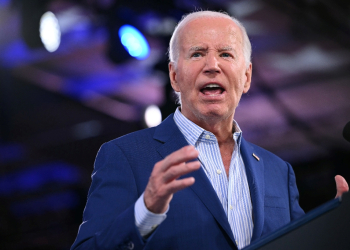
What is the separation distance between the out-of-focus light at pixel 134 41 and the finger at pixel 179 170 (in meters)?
2.52

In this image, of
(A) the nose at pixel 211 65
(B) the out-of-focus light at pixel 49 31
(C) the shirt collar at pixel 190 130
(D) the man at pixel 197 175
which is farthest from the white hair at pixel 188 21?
(B) the out-of-focus light at pixel 49 31

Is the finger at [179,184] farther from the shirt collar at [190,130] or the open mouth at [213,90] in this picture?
the open mouth at [213,90]

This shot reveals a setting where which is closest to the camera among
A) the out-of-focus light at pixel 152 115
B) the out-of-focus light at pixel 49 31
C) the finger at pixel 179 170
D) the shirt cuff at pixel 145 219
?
the finger at pixel 179 170

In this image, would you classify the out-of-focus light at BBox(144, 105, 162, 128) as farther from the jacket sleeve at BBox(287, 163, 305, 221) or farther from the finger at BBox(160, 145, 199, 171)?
the finger at BBox(160, 145, 199, 171)

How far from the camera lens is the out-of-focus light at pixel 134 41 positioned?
3260 mm

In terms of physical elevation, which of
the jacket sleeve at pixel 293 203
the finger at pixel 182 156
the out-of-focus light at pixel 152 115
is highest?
the out-of-focus light at pixel 152 115

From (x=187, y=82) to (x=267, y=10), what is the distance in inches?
88.9

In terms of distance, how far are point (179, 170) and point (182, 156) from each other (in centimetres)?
4

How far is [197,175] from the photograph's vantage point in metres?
1.35

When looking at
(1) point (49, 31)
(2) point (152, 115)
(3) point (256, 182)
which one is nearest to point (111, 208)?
(3) point (256, 182)

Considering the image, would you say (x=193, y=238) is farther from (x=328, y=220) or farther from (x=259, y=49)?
(x=259, y=49)

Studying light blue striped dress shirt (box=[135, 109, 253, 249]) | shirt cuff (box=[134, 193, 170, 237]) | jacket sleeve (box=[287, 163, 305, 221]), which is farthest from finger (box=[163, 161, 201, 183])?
jacket sleeve (box=[287, 163, 305, 221])

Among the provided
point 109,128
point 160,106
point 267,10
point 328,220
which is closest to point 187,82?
point 328,220

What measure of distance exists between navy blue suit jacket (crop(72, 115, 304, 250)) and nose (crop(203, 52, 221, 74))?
0.98ft
